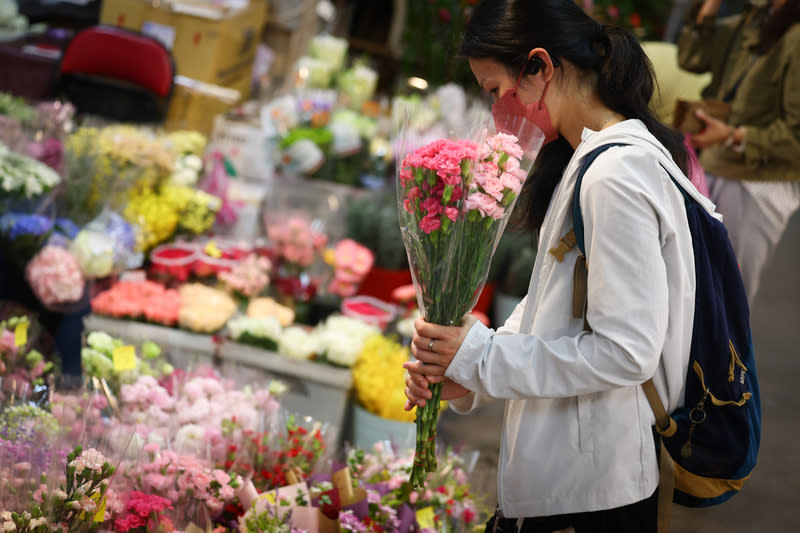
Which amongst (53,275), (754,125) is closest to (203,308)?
(53,275)

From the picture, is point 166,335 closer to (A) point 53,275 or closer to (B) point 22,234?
(A) point 53,275

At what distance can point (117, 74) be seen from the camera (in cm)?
426

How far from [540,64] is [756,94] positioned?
1959 millimetres

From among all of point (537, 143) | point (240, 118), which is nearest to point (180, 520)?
point (537, 143)

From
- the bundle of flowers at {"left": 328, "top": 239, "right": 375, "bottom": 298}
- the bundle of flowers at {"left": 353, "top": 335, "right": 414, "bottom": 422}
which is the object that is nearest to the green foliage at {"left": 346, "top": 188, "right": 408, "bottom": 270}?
the bundle of flowers at {"left": 328, "top": 239, "right": 375, "bottom": 298}

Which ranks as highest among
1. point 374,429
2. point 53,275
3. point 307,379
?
point 53,275

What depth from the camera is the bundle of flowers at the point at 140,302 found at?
2754 millimetres

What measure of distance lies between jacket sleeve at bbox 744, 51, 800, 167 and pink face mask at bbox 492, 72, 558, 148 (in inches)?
71.3

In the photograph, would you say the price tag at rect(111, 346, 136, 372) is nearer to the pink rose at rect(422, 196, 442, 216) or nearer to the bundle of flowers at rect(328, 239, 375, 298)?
the pink rose at rect(422, 196, 442, 216)

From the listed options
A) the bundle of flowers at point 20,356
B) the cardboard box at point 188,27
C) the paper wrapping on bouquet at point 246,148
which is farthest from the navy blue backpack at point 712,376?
the cardboard box at point 188,27

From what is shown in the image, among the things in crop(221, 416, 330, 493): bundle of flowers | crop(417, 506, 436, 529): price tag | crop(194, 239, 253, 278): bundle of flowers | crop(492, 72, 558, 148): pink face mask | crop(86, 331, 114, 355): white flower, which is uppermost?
crop(492, 72, 558, 148): pink face mask

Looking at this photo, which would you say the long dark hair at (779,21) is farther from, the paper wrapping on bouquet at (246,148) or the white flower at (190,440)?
the paper wrapping on bouquet at (246,148)

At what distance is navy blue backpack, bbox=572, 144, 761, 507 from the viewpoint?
122cm

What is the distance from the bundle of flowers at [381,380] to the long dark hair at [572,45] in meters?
1.55
